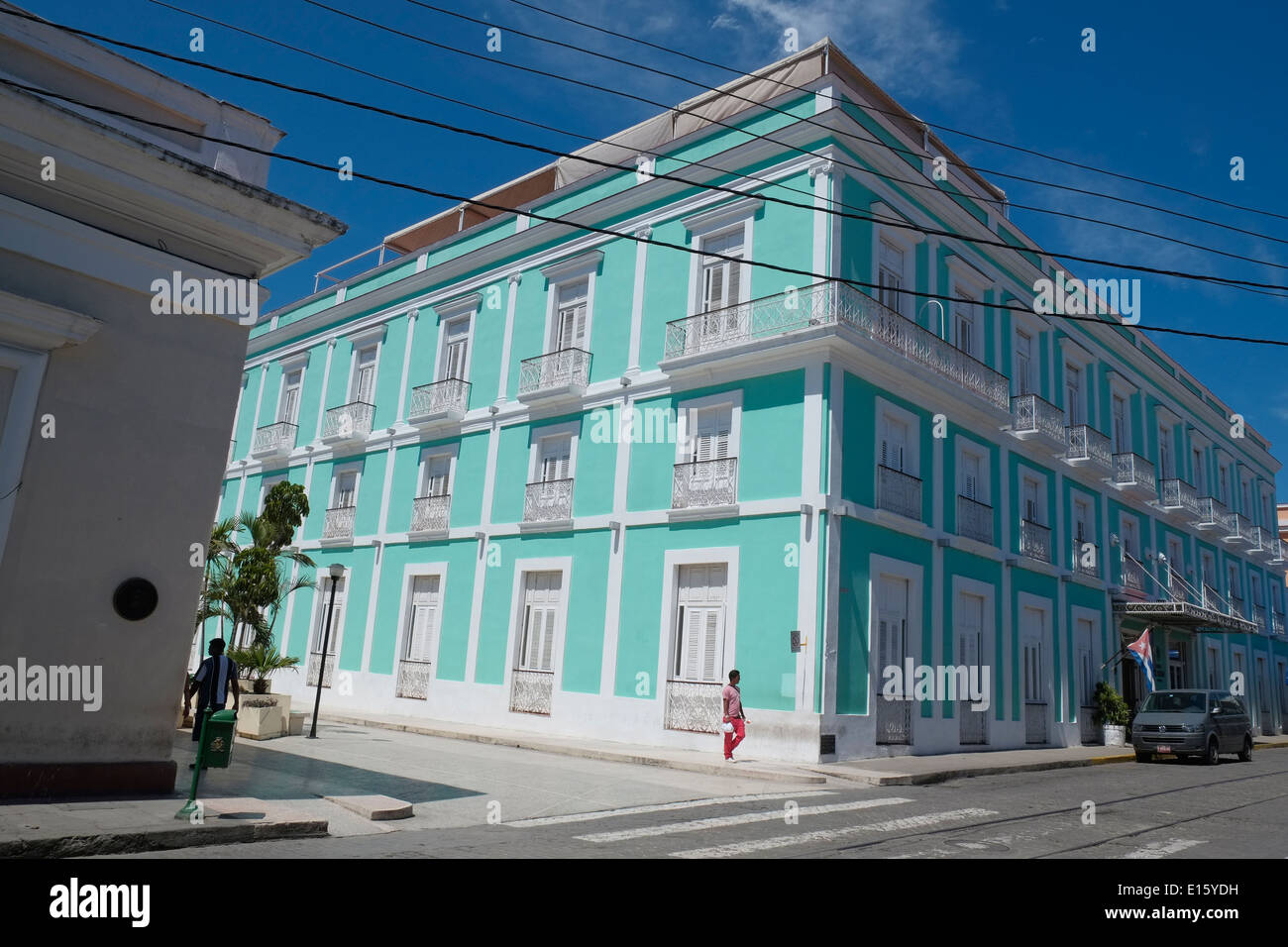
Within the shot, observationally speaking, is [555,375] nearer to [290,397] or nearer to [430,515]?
[430,515]

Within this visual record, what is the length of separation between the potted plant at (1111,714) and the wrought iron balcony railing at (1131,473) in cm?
574

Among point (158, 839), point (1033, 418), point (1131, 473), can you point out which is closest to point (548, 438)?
point (1033, 418)

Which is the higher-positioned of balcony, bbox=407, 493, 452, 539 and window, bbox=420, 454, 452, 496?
window, bbox=420, 454, 452, 496

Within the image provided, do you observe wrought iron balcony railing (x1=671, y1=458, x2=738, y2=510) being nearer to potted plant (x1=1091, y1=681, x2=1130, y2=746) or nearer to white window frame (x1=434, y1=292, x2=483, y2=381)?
white window frame (x1=434, y1=292, x2=483, y2=381)

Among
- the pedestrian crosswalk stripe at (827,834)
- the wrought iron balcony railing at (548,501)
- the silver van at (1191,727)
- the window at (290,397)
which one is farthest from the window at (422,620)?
the silver van at (1191,727)

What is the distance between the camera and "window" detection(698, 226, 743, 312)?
18625 mm

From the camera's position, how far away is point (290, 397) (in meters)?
29.8

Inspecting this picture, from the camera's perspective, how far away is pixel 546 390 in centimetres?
2064

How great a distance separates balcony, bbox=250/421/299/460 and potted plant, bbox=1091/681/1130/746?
2290cm

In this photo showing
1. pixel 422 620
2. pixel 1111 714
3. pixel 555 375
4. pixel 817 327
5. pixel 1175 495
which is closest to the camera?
pixel 817 327

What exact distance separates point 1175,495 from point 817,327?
18293 mm

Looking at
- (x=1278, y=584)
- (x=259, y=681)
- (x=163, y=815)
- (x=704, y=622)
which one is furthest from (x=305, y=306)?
(x=1278, y=584)

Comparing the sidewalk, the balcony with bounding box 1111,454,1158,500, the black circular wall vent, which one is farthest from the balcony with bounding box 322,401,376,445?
the balcony with bounding box 1111,454,1158,500
